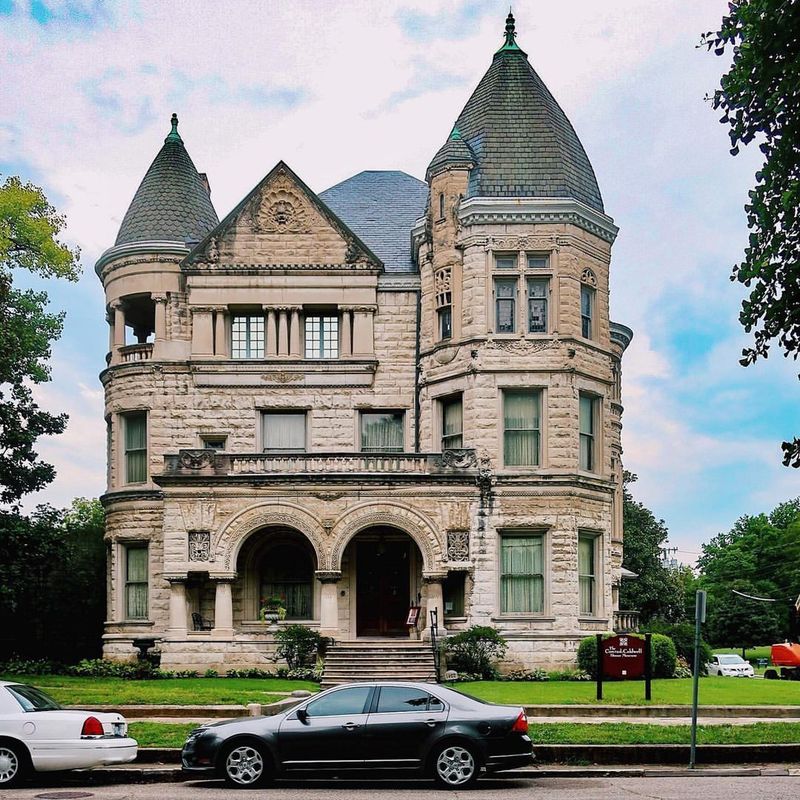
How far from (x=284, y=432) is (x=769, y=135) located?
24316 mm

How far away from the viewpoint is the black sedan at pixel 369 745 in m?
17.4

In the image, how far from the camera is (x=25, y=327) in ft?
133

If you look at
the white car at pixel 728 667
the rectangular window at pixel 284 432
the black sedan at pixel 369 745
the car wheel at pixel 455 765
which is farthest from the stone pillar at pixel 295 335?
the white car at pixel 728 667

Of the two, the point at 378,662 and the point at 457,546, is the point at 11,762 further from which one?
the point at 457,546

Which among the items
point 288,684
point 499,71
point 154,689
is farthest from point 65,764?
point 499,71

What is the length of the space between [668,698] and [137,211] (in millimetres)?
23506

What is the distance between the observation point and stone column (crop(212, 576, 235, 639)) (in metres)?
35.0

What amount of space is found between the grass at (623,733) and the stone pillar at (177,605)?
1264 cm

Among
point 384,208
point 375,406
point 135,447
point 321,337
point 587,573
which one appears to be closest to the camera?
point 587,573

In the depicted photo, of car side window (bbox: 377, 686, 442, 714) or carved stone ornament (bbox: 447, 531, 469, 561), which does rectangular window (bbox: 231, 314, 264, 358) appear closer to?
carved stone ornament (bbox: 447, 531, 469, 561)

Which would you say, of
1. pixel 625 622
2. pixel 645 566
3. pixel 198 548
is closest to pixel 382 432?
pixel 198 548

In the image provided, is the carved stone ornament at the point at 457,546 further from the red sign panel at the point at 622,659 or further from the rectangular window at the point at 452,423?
the red sign panel at the point at 622,659

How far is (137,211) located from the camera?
41.6 meters

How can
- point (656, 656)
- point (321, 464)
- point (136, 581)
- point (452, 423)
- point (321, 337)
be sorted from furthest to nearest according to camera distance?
1. point (321, 337)
2. point (136, 581)
3. point (452, 423)
4. point (321, 464)
5. point (656, 656)
